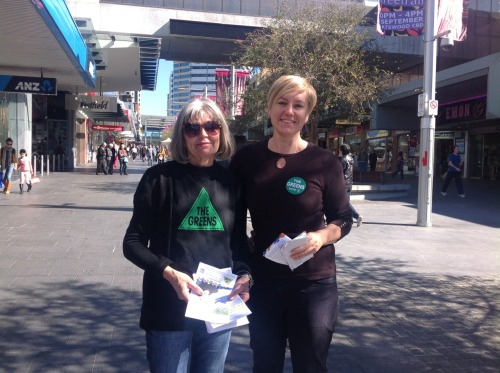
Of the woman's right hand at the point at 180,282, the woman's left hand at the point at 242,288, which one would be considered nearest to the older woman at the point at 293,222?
the woman's left hand at the point at 242,288

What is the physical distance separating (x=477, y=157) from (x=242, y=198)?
2966cm

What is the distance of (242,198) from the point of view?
2436mm

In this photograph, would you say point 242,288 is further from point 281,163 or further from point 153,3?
point 153,3

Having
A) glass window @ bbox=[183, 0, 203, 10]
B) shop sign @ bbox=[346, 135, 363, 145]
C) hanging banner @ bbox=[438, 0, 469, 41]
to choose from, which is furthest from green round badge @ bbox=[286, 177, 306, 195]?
shop sign @ bbox=[346, 135, 363, 145]

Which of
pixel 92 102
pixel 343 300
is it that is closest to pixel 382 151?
pixel 92 102

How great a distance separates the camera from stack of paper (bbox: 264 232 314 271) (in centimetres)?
224

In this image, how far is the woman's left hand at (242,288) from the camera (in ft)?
7.35

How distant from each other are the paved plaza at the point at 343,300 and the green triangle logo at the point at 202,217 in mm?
1895

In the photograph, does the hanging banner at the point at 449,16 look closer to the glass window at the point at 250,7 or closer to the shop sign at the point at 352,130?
the glass window at the point at 250,7

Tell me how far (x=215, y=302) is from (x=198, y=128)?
783mm

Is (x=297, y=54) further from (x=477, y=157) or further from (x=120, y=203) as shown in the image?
(x=477, y=157)

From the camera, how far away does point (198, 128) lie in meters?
2.29

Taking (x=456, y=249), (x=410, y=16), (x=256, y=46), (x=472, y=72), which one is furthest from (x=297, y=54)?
(x=456, y=249)

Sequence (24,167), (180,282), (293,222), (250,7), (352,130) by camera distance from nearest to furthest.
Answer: (180,282) < (293,222) < (24,167) < (250,7) < (352,130)
